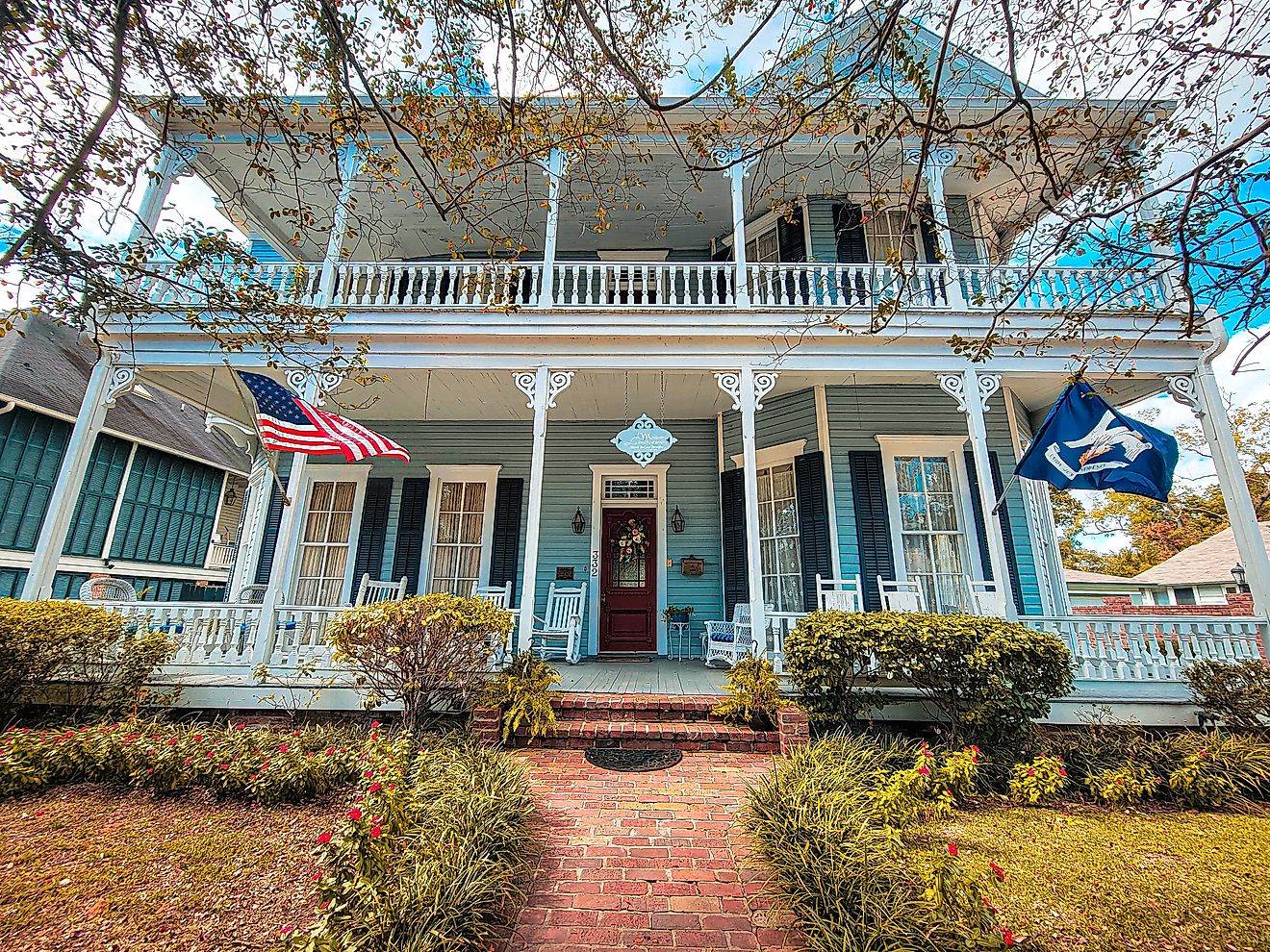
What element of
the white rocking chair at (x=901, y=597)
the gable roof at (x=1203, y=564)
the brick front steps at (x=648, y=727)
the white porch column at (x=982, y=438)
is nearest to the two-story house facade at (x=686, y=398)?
the white porch column at (x=982, y=438)

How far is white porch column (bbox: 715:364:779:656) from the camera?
18.8 feet

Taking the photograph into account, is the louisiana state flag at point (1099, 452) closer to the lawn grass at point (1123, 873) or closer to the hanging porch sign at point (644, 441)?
the lawn grass at point (1123, 873)

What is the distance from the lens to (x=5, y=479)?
31.6ft

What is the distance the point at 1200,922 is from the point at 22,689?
26.9 ft

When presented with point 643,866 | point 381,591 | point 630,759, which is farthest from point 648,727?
point 381,591

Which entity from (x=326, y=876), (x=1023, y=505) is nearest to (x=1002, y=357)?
(x=1023, y=505)

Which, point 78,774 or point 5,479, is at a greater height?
point 5,479

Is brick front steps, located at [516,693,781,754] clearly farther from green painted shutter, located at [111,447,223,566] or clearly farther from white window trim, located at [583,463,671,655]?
green painted shutter, located at [111,447,223,566]

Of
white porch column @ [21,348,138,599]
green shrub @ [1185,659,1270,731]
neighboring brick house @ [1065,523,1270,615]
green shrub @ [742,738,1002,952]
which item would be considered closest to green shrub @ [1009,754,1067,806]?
green shrub @ [742,738,1002,952]

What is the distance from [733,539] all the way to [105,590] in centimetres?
815

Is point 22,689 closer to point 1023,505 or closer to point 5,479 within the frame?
point 5,479

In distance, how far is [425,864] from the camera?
8.42 feet

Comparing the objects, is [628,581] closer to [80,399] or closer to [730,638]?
[730,638]

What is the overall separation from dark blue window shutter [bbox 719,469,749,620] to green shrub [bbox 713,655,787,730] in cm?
273
